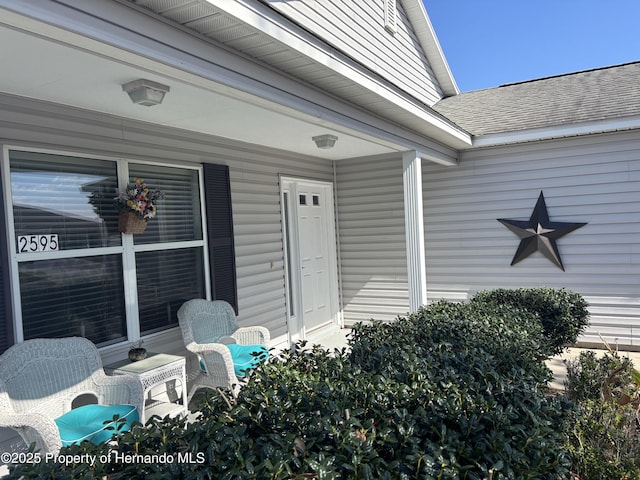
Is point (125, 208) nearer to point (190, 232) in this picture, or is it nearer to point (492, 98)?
point (190, 232)

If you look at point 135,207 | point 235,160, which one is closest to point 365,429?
point 135,207

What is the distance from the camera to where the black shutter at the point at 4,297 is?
2.82 metres

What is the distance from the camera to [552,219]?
5.67 m

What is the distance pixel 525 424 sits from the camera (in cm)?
169

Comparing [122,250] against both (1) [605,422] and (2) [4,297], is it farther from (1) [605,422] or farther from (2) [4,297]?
(1) [605,422]

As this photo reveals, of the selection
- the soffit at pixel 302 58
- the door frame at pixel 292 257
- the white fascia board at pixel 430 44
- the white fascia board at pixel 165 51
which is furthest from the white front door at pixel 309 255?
the white fascia board at pixel 430 44

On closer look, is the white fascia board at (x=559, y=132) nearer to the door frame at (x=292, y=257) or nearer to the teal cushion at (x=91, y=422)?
the door frame at (x=292, y=257)

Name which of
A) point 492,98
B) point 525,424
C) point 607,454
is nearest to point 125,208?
point 525,424

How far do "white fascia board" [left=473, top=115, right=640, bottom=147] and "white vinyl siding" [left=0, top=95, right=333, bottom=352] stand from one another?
2451 mm

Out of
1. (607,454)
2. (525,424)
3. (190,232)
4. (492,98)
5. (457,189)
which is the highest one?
(492,98)

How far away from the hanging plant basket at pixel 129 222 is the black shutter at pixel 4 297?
86 centimetres

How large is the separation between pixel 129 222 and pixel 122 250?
26 centimetres

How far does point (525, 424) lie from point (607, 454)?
0.72 meters

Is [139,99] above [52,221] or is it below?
above
